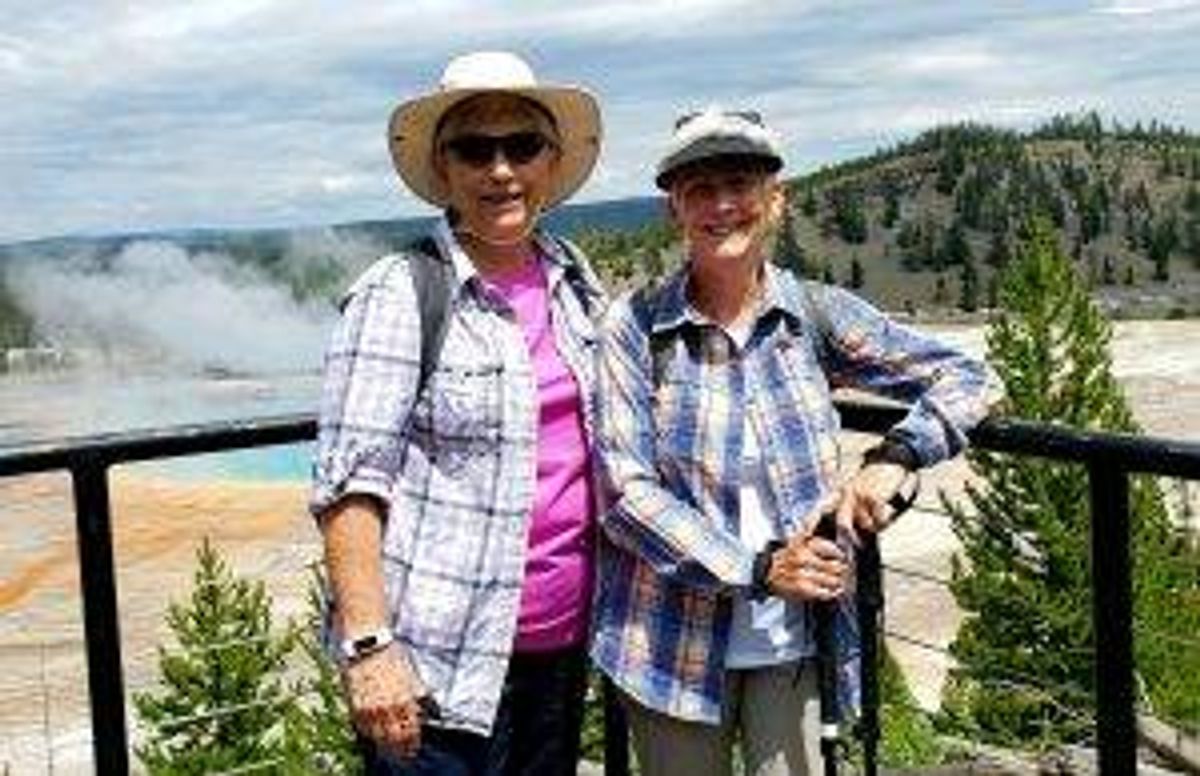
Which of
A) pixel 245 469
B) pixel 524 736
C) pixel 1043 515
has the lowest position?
pixel 245 469

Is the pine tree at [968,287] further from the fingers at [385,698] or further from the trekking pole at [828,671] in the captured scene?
the fingers at [385,698]

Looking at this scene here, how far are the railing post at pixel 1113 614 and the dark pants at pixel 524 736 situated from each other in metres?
0.86

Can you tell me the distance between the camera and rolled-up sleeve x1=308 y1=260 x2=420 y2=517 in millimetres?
3266

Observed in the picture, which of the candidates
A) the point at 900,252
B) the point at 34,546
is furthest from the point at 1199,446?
the point at 900,252

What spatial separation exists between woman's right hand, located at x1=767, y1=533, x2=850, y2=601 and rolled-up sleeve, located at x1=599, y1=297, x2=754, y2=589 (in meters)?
0.05

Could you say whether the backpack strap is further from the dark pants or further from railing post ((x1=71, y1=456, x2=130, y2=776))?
railing post ((x1=71, y1=456, x2=130, y2=776))

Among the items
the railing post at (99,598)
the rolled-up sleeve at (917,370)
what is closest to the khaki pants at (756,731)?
the rolled-up sleeve at (917,370)

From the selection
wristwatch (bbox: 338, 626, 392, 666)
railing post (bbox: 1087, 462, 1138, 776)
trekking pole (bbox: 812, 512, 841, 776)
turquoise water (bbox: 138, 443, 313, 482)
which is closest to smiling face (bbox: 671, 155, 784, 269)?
trekking pole (bbox: 812, 512, 841, 776)

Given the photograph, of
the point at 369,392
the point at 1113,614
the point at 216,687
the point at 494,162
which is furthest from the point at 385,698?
the point at 216,687

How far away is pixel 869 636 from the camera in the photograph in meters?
3.52

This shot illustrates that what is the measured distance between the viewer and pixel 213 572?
1772 inches

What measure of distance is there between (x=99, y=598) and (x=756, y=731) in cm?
135

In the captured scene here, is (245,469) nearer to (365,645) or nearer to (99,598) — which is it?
(99,598)

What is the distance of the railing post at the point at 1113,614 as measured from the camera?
344 centimetres
